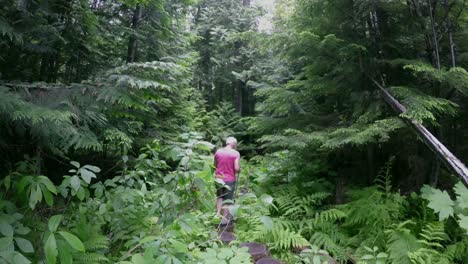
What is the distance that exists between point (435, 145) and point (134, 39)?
21.1 feet

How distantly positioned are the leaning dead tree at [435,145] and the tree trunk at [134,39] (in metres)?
5.35

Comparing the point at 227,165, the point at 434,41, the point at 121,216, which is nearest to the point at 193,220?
the point at 121,216

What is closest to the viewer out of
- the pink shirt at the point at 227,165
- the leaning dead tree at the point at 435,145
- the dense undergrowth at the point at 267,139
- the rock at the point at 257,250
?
the dense undergrowth at the point at 267,139

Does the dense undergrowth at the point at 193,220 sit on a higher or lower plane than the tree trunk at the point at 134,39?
lower

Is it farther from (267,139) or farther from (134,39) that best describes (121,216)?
(134,39)

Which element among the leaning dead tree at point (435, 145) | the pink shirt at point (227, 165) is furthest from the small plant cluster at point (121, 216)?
the leaning dead tree at point (435, 145)

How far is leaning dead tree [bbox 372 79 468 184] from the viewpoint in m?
3.31

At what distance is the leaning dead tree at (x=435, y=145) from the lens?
331 cm

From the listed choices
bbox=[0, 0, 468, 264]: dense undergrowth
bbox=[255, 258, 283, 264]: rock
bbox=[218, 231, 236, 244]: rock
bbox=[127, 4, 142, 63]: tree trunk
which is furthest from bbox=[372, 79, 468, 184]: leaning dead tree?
bbox=[127, 4, 142, 63]: tree trunk

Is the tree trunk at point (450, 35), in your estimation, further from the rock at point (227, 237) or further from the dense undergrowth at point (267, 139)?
the rock at point (227, 237)

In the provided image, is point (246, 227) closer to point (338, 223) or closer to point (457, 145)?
point (338, 223)

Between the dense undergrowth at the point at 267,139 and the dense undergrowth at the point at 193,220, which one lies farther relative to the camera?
the dense undergrowth at the point at 267,139

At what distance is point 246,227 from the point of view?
546 cm

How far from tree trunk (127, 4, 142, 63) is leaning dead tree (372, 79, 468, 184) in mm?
5350
